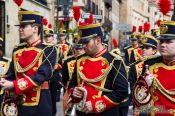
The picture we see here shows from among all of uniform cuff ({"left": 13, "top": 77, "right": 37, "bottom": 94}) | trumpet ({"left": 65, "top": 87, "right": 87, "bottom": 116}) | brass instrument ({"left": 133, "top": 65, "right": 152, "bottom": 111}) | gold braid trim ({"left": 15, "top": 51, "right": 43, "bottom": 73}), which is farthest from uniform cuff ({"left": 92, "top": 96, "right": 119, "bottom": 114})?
gold braid trim ({"left": 15, "top": 51, "right": 43, "bottom": 73})

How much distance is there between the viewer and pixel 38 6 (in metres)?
34.0

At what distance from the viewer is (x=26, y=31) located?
707cm

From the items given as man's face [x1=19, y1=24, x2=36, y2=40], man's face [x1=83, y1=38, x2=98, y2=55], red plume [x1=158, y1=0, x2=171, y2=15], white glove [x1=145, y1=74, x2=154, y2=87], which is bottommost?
white glove [x1=145, y1=74, x2=154, y2=87]

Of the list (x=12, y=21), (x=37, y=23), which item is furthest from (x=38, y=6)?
(x=37, y=23)

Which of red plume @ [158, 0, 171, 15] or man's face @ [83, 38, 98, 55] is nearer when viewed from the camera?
man's face @ [83, 38, 98, 55]

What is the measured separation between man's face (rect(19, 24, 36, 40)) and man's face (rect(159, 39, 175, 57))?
69.2 inches

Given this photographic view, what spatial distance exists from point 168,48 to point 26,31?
188 cm

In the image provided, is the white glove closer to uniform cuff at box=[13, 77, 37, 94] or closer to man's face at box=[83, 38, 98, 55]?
man's face at box=[83, 38, 98, 55]

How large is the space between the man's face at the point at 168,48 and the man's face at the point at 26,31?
1.76 metres

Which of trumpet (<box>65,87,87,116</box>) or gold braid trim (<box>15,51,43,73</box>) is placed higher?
gold braid trim (<box>15,51,43,73</box>)

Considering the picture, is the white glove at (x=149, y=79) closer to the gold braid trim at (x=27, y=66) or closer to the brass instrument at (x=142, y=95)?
the brass instrument at (x=142, y=95)

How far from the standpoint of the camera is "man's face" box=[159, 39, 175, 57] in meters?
5.92

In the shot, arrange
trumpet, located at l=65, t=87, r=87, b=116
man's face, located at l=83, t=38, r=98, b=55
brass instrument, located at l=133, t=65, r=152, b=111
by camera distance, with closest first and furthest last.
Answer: brass instrument, located at l=133, t=65, r=152, b=111
trumpet, located at l=65, t=87, r=87, b=116
man's face, located at l=83, t=38, r=98, b=55

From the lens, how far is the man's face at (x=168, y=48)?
5.92m
